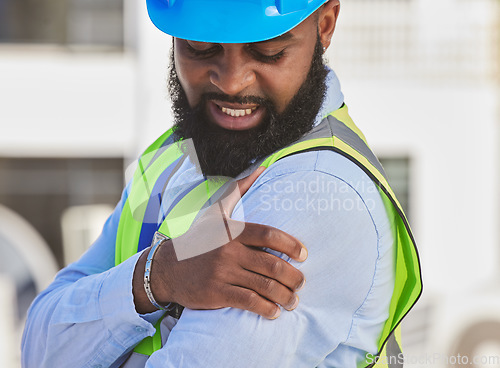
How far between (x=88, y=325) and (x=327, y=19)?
2.83 ft

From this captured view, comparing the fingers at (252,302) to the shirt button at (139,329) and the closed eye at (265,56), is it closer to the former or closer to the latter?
the shirt button at (139,329)

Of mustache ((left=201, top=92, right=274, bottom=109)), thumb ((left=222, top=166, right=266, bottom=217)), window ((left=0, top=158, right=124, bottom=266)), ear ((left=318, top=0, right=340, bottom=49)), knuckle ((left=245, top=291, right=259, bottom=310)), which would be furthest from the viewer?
window ((left=0, top=158, right=124, bottom=266))

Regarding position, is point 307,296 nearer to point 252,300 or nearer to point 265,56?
point 252,300

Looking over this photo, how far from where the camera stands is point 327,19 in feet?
5.37

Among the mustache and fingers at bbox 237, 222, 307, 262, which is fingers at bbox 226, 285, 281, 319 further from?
the mustache

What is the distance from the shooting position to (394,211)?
140 centimetres

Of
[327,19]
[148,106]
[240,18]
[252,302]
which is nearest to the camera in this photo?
[252,302]

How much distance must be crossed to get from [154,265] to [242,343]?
25 cm

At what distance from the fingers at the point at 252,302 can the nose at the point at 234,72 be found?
427 mm

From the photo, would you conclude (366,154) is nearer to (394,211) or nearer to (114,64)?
(394,211)

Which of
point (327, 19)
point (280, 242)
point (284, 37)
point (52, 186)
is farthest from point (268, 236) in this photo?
point (52, 186)

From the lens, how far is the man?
1.28 metres

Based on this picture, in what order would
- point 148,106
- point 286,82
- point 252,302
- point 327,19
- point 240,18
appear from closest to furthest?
point 252,302
point 240,18
point 286,82
point 327,19
point 148,106

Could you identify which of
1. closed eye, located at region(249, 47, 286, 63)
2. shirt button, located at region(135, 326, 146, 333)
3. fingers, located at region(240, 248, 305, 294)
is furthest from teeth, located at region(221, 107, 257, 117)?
shirt button, located at region(135, 326, 146, 333)
